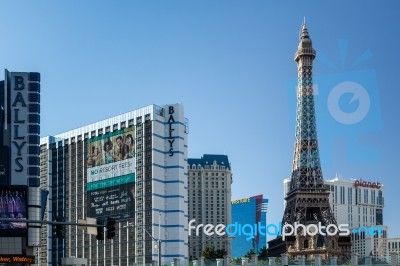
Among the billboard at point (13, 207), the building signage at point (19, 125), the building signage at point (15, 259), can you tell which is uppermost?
the building signage at point (19, 125)

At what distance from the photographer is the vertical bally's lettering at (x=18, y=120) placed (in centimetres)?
13510

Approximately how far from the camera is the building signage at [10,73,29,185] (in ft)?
440

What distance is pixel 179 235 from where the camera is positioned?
19438cm

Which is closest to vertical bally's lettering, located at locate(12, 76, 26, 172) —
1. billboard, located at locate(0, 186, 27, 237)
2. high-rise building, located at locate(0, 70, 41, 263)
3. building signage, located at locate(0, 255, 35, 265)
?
high-rise building, located at locate(0, 70, 41, 263)

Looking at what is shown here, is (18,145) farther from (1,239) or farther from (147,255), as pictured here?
(147,255)

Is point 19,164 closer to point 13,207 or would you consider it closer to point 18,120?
point 18,120

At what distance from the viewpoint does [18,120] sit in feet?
452

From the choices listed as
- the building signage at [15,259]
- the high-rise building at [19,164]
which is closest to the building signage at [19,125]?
the high-rise building at [19,164]

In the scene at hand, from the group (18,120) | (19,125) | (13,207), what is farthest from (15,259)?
(18,120)

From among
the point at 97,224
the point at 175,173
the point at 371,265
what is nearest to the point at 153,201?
the point at 175,173

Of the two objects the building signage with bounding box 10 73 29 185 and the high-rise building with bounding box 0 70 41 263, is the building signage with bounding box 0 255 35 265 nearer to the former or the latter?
the high-rise building with bounding box 0 70 41 263

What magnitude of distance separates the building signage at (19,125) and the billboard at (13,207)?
16.6 ft

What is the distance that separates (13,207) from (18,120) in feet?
55.0

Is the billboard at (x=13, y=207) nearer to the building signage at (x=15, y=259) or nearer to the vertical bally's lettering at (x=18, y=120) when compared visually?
the building signage at (x=15, y=259)
